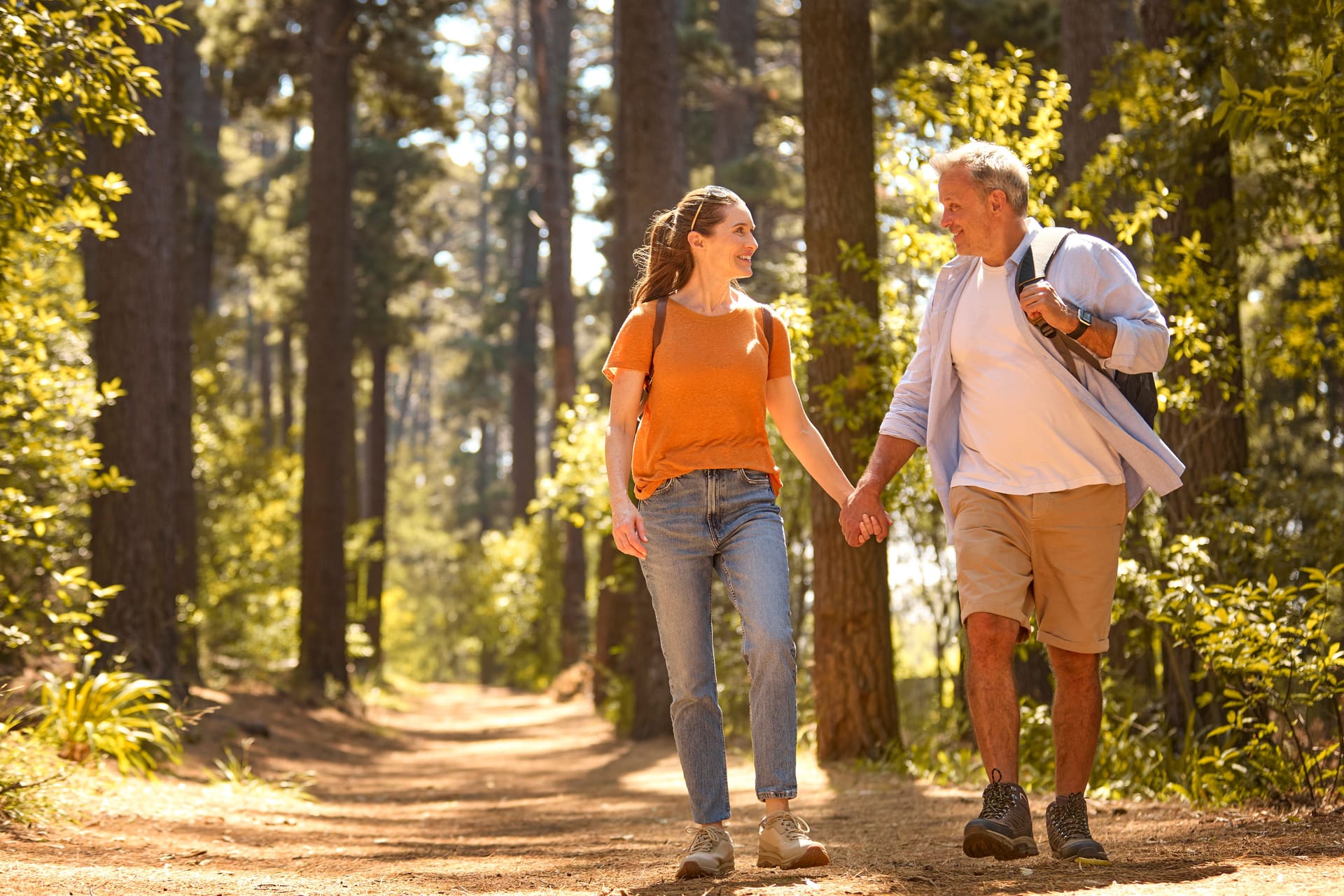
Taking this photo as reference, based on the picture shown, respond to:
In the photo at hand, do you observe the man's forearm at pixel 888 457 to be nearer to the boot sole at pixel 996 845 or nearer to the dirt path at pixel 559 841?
the boot sole at pixel 996 845

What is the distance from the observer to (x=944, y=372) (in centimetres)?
439

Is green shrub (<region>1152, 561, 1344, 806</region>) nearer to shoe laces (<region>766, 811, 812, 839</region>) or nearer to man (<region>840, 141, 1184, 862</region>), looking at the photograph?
man (<region>840, 141, 1184, 862</region>)

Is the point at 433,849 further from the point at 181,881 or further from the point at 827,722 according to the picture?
the point at 827,722

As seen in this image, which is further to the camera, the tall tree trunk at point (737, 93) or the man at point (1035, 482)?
the tall tree trunk at point (737, 93)

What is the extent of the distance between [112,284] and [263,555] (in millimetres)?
11004

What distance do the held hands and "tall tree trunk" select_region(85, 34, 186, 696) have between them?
25.4ft

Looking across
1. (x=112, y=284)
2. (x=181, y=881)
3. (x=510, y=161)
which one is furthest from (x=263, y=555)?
(x=510, y=161)

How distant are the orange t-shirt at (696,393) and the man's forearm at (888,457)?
0.34 meters

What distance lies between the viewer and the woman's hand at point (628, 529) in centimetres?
402

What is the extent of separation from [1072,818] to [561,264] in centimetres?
2095

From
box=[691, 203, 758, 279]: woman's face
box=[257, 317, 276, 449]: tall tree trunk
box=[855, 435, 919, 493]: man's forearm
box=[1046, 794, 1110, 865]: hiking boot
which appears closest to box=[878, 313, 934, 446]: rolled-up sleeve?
box=[855, 435, 919, 493]: man's forearm

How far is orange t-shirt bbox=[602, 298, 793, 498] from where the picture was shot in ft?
13.7

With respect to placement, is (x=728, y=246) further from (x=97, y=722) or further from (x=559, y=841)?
(x=97, y=722)

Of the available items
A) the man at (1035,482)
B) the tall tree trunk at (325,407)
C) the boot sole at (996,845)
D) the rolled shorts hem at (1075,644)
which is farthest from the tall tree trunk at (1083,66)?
the tall tree trunk at (325,407)
